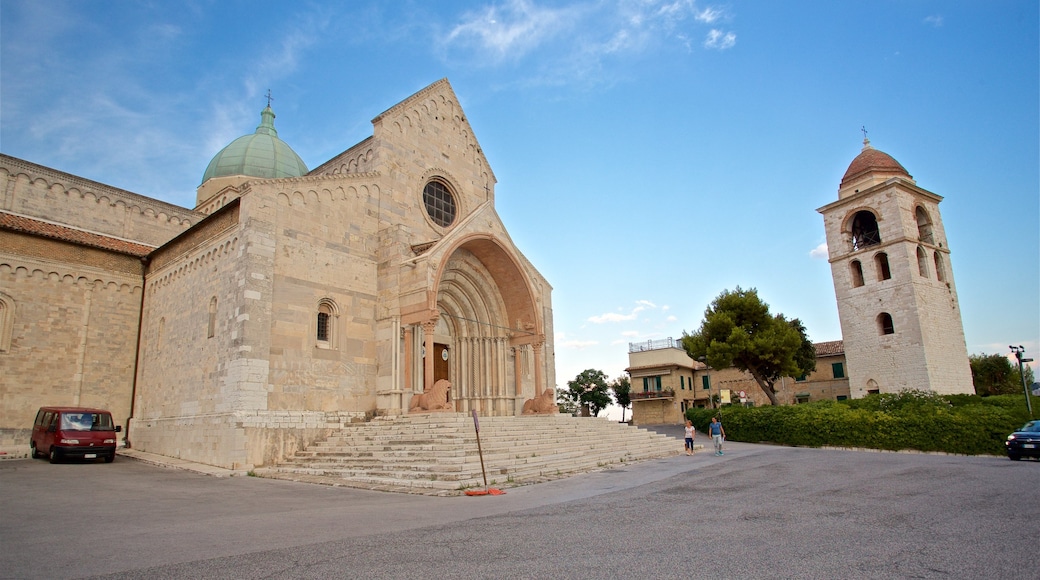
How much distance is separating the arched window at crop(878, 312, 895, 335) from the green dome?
3169cm

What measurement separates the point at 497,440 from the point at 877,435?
50.0 ft

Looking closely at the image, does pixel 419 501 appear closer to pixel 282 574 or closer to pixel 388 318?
pixel 282 574

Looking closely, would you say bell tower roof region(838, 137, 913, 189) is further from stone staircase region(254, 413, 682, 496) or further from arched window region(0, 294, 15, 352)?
arched window region(0, 294, 15, 352)

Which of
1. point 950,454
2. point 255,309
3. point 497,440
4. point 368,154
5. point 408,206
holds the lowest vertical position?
point 950,454

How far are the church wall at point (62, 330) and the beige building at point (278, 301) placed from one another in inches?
1.7

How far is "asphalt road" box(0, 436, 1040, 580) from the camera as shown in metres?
5.26

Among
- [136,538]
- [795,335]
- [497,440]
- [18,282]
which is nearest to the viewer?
[136,538]

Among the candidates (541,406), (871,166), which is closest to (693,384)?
(871,166)

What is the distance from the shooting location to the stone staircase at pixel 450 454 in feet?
40.7

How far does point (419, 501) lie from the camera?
1007 centimetres

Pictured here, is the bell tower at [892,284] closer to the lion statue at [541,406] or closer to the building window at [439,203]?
the lion statue at [541,406]

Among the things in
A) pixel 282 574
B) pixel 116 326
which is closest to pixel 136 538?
pixel 282 574

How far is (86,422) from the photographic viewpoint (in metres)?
16.6

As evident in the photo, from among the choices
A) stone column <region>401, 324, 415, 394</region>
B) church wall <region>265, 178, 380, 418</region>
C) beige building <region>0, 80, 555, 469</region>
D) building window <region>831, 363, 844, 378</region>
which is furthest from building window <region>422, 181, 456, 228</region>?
building window <region>831, 363, 844, 378</region>
